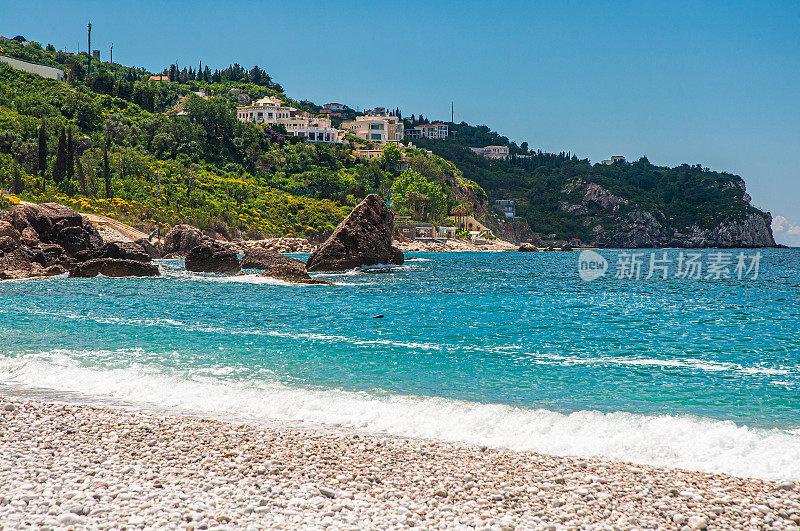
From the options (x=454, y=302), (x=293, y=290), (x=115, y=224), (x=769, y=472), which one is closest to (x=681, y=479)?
(x=769, y=472)

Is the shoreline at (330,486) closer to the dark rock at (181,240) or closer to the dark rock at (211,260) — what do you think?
the dark rock at (211,260)

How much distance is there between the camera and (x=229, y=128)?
143000 mm

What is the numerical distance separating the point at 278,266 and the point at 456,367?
31864mm

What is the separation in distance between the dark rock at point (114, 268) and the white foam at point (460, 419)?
33.4 m

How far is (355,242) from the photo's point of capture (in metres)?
54.2

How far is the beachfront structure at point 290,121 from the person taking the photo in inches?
6585

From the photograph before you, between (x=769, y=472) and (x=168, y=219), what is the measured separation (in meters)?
95.7

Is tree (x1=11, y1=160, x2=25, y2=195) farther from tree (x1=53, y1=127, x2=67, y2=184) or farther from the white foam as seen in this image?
the white foam

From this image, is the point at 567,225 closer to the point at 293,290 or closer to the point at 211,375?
the point at 293,290

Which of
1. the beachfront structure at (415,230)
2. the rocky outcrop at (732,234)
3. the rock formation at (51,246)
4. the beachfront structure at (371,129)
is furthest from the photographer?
the rocky outcrop at (732,234)

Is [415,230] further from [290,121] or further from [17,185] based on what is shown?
[17,185]

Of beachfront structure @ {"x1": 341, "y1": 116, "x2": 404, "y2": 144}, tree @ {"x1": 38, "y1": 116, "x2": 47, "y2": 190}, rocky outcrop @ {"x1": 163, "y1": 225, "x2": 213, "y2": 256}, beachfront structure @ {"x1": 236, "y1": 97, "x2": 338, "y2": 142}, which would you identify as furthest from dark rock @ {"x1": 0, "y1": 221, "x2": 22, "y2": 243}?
beachfront structure @ {"x1": 341, "y1": 116, "x2": 404, "y2": 144}

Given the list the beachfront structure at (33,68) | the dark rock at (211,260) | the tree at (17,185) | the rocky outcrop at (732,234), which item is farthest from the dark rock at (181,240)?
the rocky outcrop at (732,234)

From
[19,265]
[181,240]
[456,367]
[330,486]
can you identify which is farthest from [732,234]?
[330,486]
